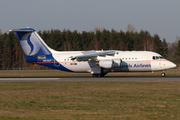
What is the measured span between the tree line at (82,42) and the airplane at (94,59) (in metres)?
61.9

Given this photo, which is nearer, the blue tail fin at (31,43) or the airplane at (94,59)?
the airplane at (94,59)

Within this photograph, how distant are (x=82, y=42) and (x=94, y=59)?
7372 cm

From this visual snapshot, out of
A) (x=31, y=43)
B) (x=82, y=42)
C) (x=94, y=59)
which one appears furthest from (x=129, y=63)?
→ (x=82, y=42)

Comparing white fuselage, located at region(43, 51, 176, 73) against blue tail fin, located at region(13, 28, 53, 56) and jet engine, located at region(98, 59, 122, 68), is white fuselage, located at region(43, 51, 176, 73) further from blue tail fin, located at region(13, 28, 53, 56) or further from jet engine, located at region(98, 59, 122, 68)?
blue tail fin, located at region(13, 28, 53, 56)

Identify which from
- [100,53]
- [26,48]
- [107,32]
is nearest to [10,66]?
[107,32]

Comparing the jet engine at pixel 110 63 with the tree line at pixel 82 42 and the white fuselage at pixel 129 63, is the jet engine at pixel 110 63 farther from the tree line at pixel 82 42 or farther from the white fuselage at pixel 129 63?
the tree line at pixel 82 42

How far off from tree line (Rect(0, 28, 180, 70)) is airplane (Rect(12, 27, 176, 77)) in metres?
61.9

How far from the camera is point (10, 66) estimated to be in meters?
103

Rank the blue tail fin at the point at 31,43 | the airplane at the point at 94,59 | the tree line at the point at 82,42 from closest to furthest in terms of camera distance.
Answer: the airplane at the point at 94,59
the blue tail fin at the point at 31,43
the tree line at the point at 82,42

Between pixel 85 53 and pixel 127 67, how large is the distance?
7.05 metres

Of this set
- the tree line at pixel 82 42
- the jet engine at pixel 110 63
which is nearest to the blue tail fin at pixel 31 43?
the jet engine at pixel 110 63

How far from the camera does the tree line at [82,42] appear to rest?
336 feet

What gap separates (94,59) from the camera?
124 feet

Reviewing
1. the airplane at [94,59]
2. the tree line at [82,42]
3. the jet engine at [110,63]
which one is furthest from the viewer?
the tree line at [82,42]
